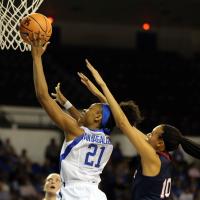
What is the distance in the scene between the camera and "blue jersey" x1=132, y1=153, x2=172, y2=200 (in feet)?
15.6

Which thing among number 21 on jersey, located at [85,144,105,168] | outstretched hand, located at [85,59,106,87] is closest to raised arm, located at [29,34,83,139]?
number 21 on jersey, located at [85,144,105,168]

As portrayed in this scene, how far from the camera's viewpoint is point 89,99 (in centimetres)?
1562

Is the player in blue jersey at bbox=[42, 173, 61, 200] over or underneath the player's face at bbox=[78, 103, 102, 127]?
underneath

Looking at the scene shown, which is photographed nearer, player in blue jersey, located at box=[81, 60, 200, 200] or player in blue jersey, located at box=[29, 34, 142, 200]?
player in blue jersey, located at box=[81, 60, 200, 200]

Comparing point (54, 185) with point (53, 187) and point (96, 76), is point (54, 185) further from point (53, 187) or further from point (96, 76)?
point (96, 76)

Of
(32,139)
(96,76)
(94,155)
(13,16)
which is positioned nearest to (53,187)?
(94,155)

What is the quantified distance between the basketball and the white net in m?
0.46

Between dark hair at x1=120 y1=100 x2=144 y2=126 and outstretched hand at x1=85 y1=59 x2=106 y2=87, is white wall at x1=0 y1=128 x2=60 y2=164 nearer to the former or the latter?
dark hair at x1=120 y1=100 x2=144 y2=126

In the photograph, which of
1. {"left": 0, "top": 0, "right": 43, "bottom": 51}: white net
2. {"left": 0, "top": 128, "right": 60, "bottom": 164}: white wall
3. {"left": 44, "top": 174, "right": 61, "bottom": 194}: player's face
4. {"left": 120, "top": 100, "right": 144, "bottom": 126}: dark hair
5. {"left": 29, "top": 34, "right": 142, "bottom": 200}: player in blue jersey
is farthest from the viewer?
{"left": 0, "top": 128, "right": 60, "bottom": 164}: white wall

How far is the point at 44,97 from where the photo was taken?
15.4ft

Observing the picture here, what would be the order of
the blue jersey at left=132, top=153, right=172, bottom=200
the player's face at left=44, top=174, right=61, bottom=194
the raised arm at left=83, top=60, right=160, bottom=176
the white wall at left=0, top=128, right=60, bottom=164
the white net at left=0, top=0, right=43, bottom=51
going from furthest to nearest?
the white wall at left=0, top=128, right=60, bottom=164
the white net at left=0, top=0, right=43, bottom=51
the player's face at left=44, top=174, right=61, bottom=194
the blue jersey at left=132, top=153, right=172, bottom=200
the raised arm at left=83, top=60, right=160, bottom=176

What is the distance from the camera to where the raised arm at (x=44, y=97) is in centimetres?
465

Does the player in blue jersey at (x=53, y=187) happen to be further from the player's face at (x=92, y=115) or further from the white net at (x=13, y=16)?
the white net at (x=13, y=16)

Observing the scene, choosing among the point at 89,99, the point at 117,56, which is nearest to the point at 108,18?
the point at 117,56
